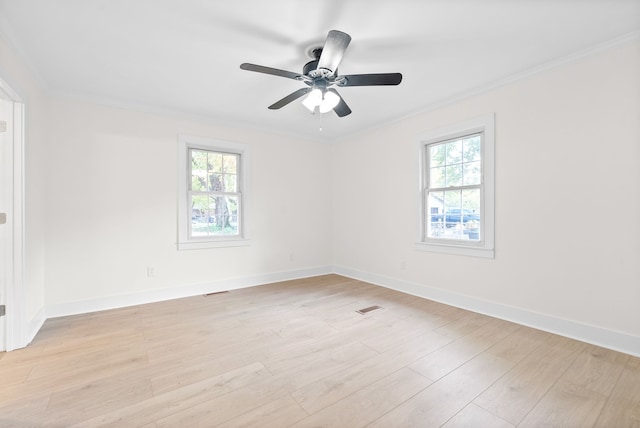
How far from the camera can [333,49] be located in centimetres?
200

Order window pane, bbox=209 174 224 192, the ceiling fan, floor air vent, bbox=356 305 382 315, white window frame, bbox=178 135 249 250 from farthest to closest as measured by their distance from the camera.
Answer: window pane, bbox=209 174 224 192
white window frame, bbox=178 135 249 250
floor air vent, bbox=356 305 382 315
the ceiling fan

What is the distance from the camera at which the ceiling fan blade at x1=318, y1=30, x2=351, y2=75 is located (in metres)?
1.85

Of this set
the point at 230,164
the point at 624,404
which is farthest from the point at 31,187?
the point at 624,404

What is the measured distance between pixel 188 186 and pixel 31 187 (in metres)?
1.63

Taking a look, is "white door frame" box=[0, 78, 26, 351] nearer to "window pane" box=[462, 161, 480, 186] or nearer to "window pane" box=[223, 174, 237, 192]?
"window pane" box=[223, 174, 237, 192]

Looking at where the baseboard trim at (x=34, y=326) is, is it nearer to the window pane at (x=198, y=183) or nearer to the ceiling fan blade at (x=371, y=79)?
the window pane at (x=198, y=183)

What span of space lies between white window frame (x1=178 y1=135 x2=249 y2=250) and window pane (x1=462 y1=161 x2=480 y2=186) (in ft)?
10.4

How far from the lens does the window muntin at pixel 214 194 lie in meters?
4.12

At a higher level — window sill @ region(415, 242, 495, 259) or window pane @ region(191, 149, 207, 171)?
window pane @ region(191, 149, 207, 171)

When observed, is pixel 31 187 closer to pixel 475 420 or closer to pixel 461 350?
pixel 475 420

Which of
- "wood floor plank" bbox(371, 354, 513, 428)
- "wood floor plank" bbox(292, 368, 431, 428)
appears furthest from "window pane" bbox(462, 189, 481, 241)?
"wood floor plank" bbox(292, 368, 431, 428)

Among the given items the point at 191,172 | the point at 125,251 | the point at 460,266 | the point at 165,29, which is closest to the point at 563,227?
the point at 460,266

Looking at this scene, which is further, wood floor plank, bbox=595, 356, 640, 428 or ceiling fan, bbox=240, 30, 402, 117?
ceiling fan, bbox=240, 30, 402, 117

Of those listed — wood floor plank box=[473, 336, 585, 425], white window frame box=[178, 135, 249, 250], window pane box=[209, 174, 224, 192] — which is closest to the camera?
wood floor plank box=[473, 336, 585, 425]
